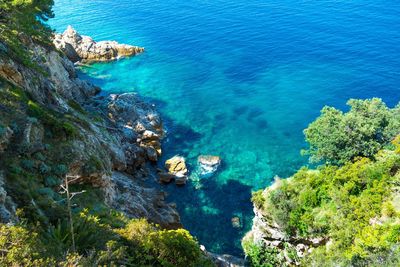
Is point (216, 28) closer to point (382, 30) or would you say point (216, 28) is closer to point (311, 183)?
point (382, 30)

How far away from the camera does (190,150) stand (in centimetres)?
4894

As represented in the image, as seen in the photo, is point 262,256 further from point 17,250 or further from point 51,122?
point 17,250

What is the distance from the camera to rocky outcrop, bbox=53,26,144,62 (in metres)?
71.8

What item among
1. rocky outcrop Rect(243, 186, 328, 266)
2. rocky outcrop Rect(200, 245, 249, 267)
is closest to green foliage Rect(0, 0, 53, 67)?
rocky outcrop Rect(200, 245, 249, 267)

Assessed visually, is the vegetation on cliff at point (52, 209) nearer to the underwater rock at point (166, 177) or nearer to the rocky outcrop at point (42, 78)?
the rocky outcrop at point (42, 78)

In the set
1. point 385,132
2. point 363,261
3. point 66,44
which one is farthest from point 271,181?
point 66,44

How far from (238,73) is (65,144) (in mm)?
44328

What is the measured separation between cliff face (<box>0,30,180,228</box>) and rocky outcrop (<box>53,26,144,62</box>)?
21533 millimetres

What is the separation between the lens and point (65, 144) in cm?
2703

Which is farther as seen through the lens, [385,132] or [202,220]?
[202,220]

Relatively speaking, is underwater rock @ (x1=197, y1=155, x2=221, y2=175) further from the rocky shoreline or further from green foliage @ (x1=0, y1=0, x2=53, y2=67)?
green foliage @ (x1=0, y1=0, x2=53, y2=67)

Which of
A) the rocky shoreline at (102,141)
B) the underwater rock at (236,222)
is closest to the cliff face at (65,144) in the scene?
the rocky shoreline at (102,141)

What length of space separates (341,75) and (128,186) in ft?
143

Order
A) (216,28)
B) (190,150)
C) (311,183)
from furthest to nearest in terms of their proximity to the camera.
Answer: (216,28) < (190,150) < (311,183)
